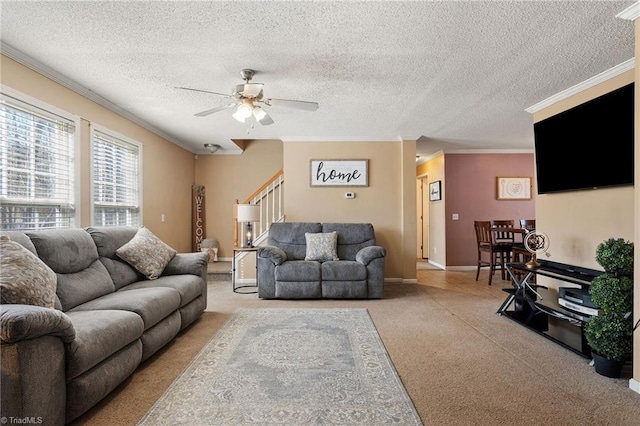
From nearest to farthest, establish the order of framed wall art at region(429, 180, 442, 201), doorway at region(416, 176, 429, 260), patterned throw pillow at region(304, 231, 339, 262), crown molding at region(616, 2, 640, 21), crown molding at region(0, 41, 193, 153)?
crown molding at region(616, 2, 640, 21) < crown molding at region(0, 41, 193, 153) < patterned throw pillow at region(304, 231, 339, 262) < framed wall art at region(429, 180, 442, 201) < doorway at region(416, 176, 429, 260)

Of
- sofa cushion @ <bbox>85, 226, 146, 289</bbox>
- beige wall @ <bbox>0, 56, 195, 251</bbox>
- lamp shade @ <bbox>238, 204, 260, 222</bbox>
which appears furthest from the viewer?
lamp shade @ <bbox>238, 204, 260, 222</bbox>

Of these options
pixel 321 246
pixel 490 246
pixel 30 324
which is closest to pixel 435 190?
pixel 490 246

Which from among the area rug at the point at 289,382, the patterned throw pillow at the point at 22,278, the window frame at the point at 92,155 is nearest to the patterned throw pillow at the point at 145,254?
the window frame at the point at 92,155

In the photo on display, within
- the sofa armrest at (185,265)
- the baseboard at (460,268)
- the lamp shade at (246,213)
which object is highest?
the lamp shade at (246,213)

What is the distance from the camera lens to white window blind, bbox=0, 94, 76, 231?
8.55ft

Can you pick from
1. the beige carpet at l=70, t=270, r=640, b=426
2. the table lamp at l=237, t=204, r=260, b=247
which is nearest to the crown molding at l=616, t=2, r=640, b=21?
the beige carpet at l=70, t=270, r=640, b=426

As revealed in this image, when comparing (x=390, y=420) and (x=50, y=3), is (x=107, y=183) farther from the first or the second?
(x=390, y=420)

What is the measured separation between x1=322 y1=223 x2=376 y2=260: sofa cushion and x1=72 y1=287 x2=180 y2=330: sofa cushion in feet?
8.45

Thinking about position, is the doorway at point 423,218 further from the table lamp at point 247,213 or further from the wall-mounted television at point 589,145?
the table lamp at point 247,213

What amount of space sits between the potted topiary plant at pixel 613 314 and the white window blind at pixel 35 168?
173 inches

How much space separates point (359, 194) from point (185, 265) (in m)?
2.98

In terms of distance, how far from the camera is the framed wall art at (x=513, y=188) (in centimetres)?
648

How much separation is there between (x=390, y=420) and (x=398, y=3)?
92.0 inches

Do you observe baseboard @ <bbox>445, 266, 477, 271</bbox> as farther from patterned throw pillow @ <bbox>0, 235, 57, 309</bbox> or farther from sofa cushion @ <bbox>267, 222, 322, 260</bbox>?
patterned throw pillow @ <bbox>0, 235, 57, 309</bbox>
